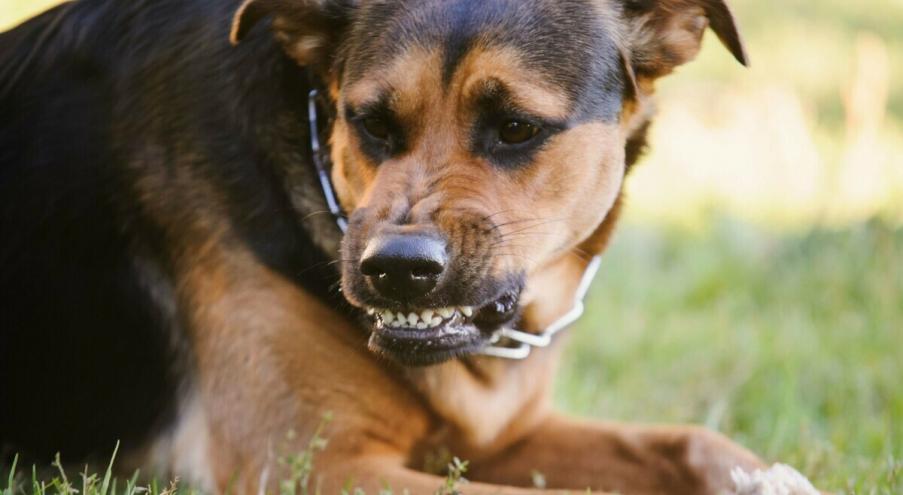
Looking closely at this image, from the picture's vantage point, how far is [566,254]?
12.5 feet

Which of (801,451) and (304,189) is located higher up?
(304,189)

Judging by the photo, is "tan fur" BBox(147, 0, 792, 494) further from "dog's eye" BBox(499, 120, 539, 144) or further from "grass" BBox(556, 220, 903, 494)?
"grass" BBox(556, 220, 903, 494)

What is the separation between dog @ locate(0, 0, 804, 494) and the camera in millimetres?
3322

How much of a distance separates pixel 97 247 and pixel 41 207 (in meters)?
0.21

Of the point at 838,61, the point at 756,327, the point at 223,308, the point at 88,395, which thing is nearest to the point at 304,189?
the point at 223,308

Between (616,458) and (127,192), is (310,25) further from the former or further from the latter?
(616,458)

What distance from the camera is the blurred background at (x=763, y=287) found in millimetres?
4840

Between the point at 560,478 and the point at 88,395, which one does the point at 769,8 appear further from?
the point at 88,395

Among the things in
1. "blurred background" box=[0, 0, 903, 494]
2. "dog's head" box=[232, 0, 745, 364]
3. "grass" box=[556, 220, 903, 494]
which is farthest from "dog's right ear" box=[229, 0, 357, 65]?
"grass" box=[556, 220, 903, 494]

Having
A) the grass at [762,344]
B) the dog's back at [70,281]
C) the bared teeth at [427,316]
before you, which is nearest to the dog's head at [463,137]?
the bared teeth at [427,316]

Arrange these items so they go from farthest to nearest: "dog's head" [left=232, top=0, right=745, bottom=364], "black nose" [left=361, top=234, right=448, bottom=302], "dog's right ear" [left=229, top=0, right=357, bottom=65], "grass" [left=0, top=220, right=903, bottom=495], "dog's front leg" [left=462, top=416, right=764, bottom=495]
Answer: "grass" [left=0, top=220, right=903, bottom=495] → "dog's front leg" [left=462, top=416, right=764, bottom=495] → "dog's right ear" [left=229, top=0, right=357, bottom=65] → "dog's head" [left=232, top=0, right=745, bottom=364] → "black nose" [left=361, top=234, right=448, bottom=302]

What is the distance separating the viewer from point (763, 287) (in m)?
6.21

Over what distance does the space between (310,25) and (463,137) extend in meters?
0.63

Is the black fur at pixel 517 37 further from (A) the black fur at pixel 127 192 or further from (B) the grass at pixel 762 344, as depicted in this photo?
(B) the grass at pixel 762 344
